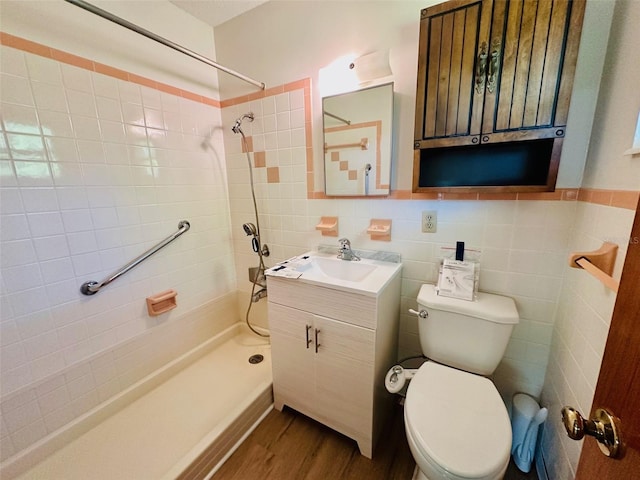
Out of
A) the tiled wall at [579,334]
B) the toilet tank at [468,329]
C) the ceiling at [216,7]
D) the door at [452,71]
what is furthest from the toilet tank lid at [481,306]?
the ceiling at [216,7]

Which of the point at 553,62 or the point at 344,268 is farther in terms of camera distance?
the point at 344,268

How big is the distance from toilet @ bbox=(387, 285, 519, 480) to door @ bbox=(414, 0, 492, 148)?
0.75m

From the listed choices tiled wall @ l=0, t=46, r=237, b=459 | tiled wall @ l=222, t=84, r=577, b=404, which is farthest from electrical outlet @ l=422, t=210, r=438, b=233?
tiled wall @ l=0, t=46, r=237, b=459

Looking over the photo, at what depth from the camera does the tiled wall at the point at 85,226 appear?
1147mm

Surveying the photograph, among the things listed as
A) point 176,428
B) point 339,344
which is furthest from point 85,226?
point 339,344

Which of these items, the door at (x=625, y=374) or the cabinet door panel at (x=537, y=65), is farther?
the cabinet door panel at (x=537, y=65)

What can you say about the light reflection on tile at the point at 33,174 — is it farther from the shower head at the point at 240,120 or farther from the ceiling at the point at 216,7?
the ceiling at the point at 216,7

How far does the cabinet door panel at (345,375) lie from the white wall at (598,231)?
719mm

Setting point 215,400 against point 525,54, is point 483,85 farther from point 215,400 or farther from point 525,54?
point 215,400

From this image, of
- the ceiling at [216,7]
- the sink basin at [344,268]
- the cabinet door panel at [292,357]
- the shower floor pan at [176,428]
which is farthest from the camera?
the ceiling at [216,7]

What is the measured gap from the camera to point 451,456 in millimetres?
806

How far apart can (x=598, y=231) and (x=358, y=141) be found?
1068 mm

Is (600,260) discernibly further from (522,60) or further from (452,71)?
(452,71)

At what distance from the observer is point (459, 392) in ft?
3.40
